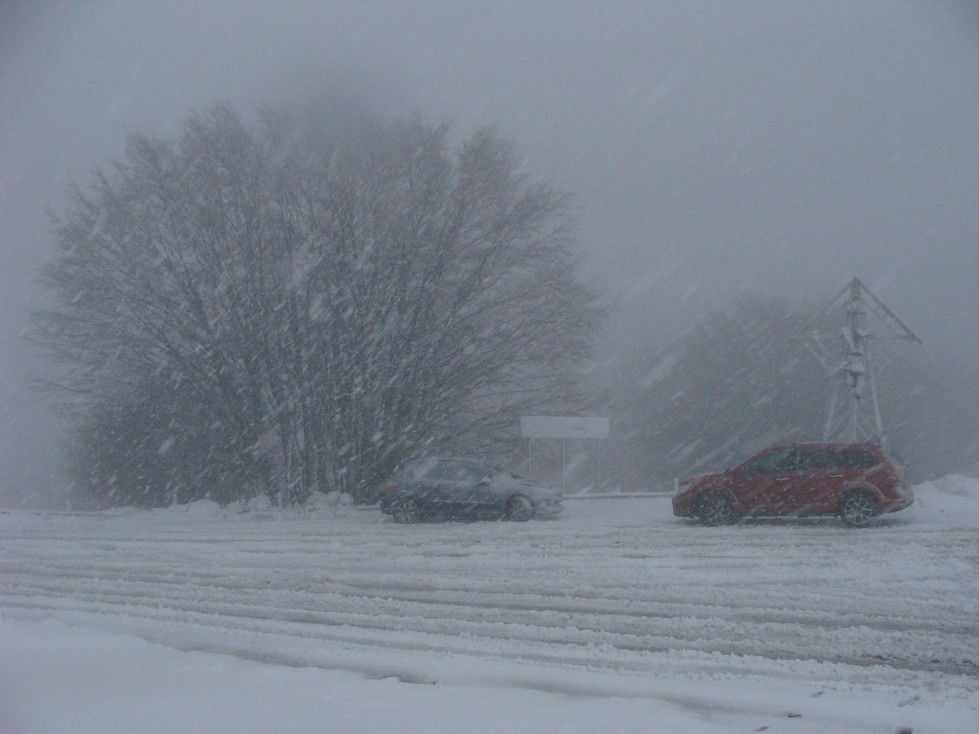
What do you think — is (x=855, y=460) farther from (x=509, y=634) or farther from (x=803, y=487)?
(x=509, y=634)

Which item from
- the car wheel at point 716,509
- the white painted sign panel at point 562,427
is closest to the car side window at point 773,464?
the car wheel at point 716,509

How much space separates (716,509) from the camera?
53.5 feet

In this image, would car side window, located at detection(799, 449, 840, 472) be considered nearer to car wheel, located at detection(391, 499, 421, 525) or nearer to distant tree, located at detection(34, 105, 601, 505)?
car wheel, located at detection(391, 499, 421, 525)

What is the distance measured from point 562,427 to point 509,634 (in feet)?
50.7

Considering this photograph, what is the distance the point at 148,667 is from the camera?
24.4ft

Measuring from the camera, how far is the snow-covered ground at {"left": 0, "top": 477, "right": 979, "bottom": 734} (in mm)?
6113

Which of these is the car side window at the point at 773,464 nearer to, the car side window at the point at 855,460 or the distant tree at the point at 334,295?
the car side window at the point at 855,460

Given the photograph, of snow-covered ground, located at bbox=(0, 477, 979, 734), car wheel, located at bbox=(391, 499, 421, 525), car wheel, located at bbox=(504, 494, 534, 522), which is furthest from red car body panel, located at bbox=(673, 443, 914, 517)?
car wheel, located at bbox=(391, 499, 421, 525)

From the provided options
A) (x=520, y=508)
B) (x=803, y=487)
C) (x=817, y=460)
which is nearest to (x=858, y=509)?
(x=803, y=487)

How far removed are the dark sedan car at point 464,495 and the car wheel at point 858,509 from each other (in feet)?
19.3

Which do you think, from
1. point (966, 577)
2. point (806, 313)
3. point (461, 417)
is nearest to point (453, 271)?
point (461, 417)

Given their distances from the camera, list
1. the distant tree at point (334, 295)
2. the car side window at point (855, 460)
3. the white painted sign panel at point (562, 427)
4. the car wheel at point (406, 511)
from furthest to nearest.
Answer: the distant tree at point (334, 295)
the white painted sign panel at point (562, 427)
the car wheel at point (406, 511)
the car side window at point (855, 460)

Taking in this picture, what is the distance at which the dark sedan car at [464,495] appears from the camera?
18328 mm

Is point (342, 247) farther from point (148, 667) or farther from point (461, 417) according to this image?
point (148, 667)
